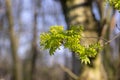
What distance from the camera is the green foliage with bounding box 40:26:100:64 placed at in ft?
6.89

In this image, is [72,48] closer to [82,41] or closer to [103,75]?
[82,41]

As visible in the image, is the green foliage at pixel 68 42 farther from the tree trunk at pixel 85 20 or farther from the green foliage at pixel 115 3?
the tree trunk at pixel 85 20

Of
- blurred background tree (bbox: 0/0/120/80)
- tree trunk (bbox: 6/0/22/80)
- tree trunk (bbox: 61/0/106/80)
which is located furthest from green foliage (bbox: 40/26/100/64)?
tree trunk (bbox: 6/0/22/80)

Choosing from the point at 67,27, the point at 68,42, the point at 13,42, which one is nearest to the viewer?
the point at 68,42

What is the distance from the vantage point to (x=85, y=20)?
5.12 meters

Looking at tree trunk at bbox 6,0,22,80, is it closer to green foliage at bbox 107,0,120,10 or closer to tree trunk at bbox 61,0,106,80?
tree trunk at bbox 61,0,106,80

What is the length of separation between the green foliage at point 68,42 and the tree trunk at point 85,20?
2828 millimetres

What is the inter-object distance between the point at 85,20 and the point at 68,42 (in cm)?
305

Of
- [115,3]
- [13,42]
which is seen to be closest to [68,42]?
[115,3]

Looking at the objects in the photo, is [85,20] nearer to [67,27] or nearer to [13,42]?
[67,27]

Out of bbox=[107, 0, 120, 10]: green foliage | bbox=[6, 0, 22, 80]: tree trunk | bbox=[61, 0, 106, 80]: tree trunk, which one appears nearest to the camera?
bbox=[107, 0, 120, 10]: green foliage

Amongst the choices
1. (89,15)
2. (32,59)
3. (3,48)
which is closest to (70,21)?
(89,15)

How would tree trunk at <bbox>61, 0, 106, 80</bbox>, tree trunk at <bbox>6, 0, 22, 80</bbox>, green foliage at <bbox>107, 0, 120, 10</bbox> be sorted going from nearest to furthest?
green foliage at <bbox>107, 0, 120, 10</bbox> < tree trunk at <bbox>61, 0, 106, 80</bbox> < tree trunk at <bbox>6, 0, 22, 80</bbox>

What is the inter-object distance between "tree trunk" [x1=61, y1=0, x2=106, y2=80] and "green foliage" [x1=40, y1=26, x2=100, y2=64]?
2828 mm
